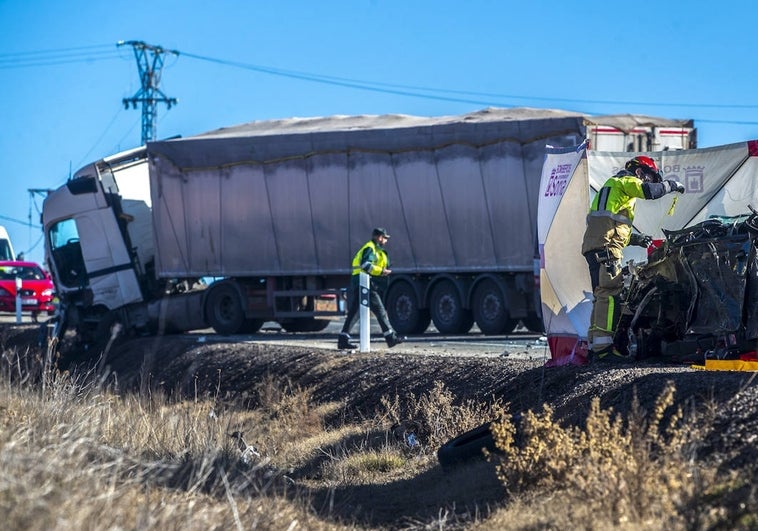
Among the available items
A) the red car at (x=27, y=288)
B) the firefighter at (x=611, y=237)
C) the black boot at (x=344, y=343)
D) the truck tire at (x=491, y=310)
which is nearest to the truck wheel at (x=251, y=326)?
the truck tire at (x=491, y=310)

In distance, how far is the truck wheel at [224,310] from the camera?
2216cm

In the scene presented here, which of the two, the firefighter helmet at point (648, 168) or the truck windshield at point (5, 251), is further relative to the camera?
the truck windshield at point (5, 251)

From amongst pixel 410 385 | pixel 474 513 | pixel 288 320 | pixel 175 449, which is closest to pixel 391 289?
pixel 288 320

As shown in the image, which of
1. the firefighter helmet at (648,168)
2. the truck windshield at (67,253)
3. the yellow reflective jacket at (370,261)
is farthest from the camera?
the truck windshield at (67,253)

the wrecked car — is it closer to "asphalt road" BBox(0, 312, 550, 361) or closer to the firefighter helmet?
the firefighter helmet

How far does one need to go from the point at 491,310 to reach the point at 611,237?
29.1 ft

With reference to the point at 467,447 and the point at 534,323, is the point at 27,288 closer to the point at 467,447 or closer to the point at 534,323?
the point at 534,323

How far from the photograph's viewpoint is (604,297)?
10.3m

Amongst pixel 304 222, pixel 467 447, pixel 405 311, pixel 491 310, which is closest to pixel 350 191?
pixel 304 222

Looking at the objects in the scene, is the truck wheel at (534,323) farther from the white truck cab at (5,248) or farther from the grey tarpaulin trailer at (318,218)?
the white truck cab at (5,248)

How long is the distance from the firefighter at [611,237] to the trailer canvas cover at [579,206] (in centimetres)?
52

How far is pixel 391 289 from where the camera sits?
2069 centimetres

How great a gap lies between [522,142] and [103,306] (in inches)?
341

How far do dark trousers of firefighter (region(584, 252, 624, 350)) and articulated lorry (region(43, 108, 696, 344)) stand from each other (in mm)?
7454
